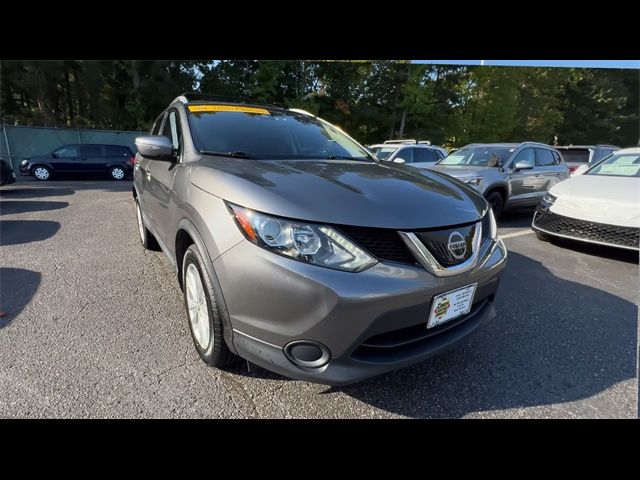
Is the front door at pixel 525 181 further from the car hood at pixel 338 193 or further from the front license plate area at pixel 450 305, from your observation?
the front license plate area at pixel 450 305

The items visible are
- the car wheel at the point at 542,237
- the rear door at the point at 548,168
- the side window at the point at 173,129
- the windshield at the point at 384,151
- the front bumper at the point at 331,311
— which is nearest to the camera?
the front bumper at the point at 331,311

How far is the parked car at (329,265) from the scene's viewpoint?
1492 millimetres

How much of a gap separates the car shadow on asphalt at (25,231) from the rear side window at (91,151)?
918cm

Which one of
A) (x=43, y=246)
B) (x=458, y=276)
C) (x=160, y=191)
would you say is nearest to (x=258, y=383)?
(x=458, y=276)

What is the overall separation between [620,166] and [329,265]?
231 inches

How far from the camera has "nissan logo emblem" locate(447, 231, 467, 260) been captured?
5.59 feet

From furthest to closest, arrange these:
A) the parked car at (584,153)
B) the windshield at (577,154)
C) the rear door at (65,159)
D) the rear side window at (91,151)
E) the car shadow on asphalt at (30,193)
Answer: the rear side window at (91,151) < the rear door at (65,159) < the windshield at (577,154) < the parked car at (584,153) < the car shadow on asphalt at (30,193)

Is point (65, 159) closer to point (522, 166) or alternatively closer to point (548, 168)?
point (522, 166)

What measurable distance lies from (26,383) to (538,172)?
27.0 feet

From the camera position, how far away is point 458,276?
1693 mm

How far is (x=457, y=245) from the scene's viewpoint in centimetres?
173

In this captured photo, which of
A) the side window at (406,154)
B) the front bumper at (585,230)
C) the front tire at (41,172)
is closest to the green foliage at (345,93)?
the front tire at (41,172)
